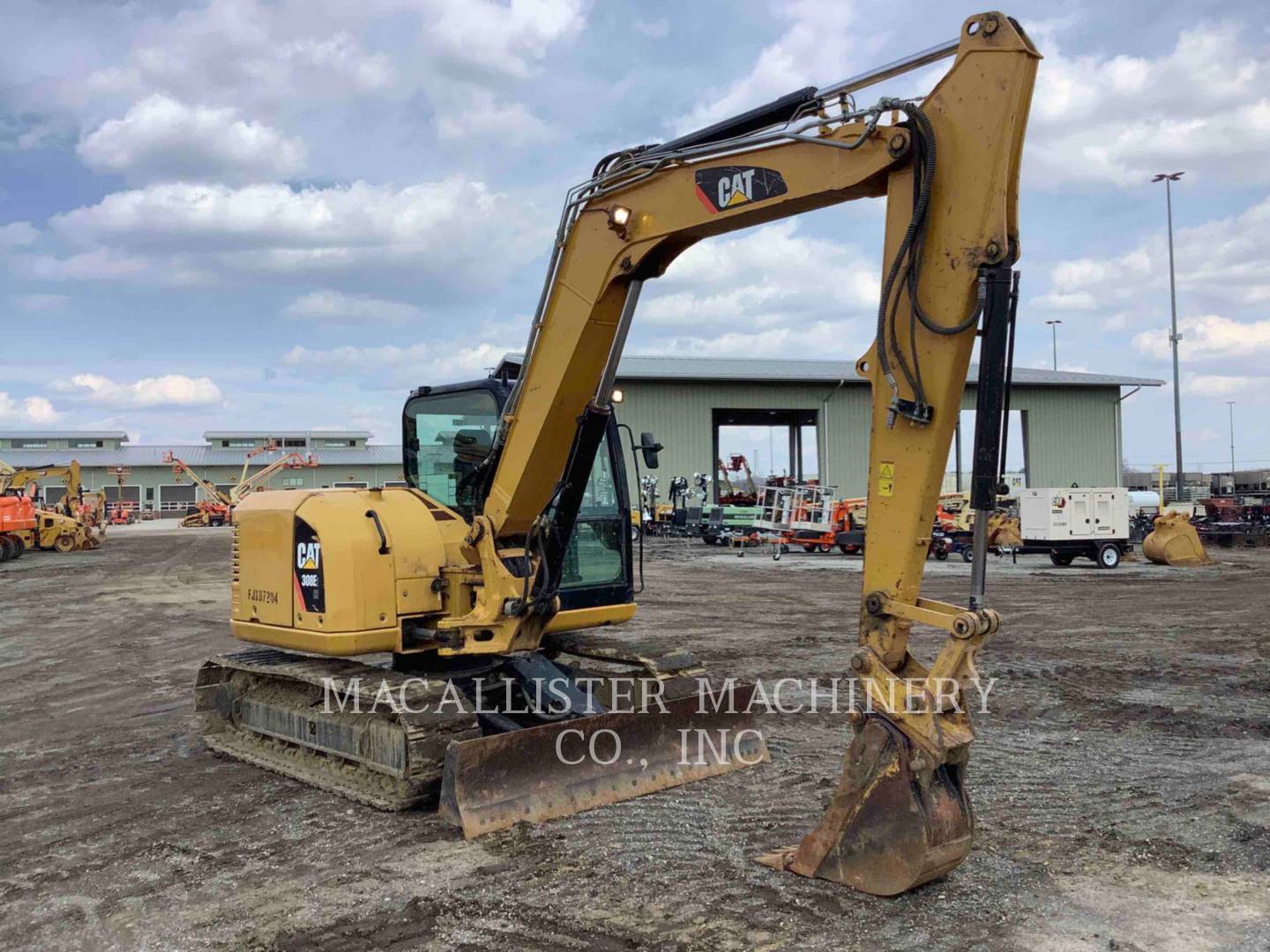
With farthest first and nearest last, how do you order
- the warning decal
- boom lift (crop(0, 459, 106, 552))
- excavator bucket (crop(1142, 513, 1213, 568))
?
boom lift (crop(0, 459, 106, 552))
excavator bucket (crop(1142, 513, 1213, 568))
the warning decal

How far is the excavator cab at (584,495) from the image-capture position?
707 cm

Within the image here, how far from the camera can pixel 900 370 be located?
15.4 feet

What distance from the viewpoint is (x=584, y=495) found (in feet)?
22.5

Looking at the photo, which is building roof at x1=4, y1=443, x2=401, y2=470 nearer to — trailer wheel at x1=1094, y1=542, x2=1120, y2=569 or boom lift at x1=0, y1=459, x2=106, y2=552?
boom lift at x1=0, y1=459, x2=106, y2=552

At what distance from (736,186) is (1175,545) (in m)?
22.9

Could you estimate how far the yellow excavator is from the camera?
176 inches

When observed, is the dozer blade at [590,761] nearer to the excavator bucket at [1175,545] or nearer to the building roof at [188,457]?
the excavator bucket at [1175,545]

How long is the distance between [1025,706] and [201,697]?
6.76 metres

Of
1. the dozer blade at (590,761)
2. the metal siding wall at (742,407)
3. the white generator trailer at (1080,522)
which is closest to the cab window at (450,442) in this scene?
the dozer blade at (590,761)

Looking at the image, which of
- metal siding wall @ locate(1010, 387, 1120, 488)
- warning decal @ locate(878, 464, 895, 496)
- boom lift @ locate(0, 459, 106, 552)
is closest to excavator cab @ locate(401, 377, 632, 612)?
warning decal @ locate(878, 464, 895, 496)

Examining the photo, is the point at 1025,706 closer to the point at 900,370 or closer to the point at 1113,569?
the point at 900,370

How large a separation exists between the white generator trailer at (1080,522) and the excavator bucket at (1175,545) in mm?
1112

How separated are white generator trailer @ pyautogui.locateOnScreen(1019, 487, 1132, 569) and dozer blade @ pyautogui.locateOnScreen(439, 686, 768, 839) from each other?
18.8 metres

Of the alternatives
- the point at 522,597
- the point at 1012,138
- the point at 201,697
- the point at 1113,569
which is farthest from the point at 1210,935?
the point at 1113,569
